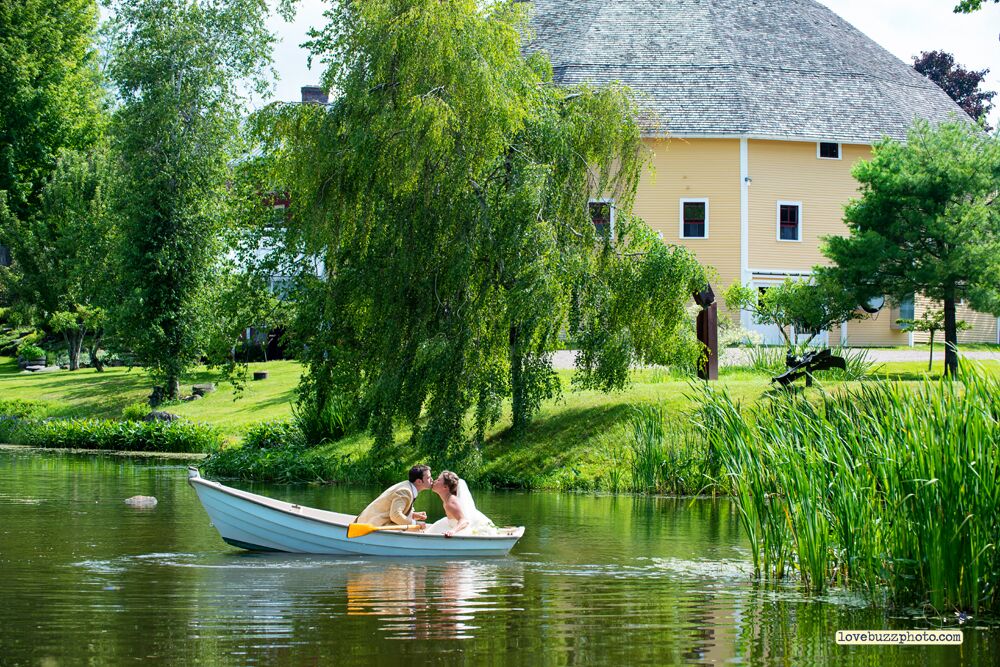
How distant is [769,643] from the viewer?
1073 centimetres

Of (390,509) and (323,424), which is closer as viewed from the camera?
(390,509)

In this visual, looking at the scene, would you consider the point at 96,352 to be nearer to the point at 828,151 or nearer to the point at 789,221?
the point at 789,221

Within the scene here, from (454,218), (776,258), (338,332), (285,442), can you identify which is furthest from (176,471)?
(776,258)

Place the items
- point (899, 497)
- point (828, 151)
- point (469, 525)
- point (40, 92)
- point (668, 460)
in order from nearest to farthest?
point (899, 497), point (469, 525), point (668, 460), point (828, 151), point (40, 92)

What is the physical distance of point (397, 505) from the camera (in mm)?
16672

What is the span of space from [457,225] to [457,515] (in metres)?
8.46

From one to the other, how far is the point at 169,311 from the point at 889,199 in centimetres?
2243

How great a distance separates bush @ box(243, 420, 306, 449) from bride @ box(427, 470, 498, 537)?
1246cm

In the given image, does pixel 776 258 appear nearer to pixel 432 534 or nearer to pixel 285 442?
pixel 285 442

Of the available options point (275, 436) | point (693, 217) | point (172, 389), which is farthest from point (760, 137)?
point (275, 436)

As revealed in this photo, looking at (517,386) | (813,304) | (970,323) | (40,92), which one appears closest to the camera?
(517,386)

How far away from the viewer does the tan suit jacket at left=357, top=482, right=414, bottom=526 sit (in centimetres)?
1659

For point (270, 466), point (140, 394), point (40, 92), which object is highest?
point (40, 92)

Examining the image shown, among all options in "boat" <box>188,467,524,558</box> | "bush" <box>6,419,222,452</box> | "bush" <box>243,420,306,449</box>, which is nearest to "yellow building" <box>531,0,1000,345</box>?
"bush" <box>6,419,222,452</box>
